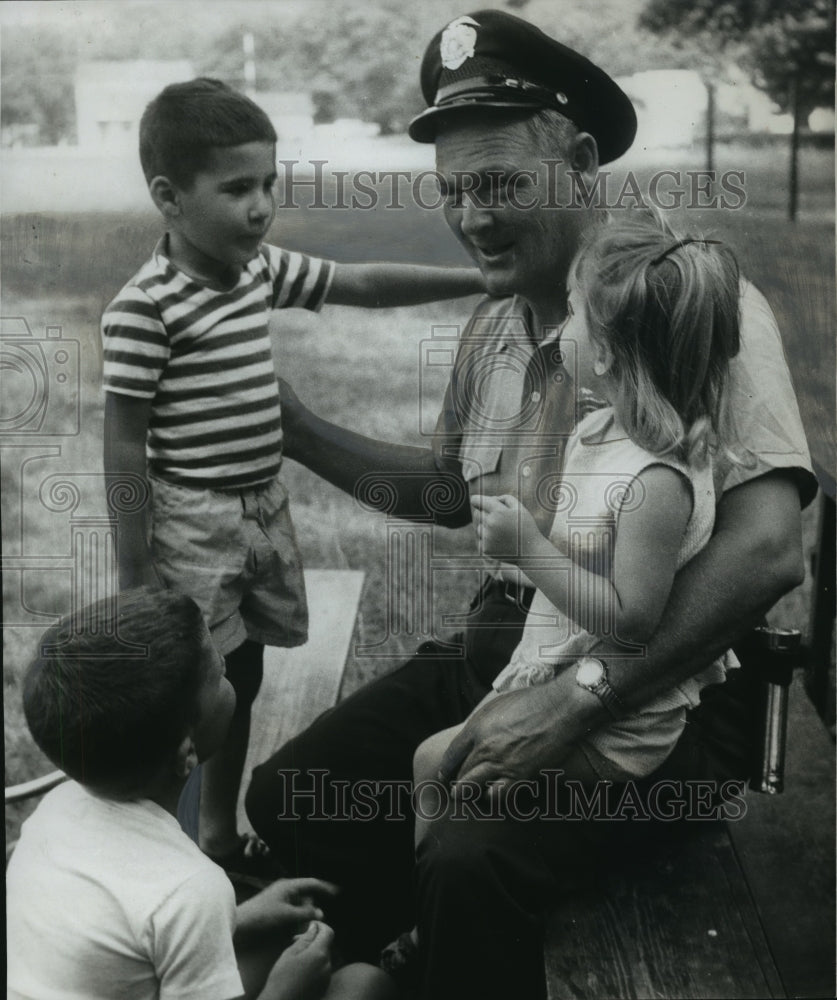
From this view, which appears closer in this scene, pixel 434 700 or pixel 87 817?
pixel 87 817

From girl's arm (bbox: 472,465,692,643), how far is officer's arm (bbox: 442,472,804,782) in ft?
0.17

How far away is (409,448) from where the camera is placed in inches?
115

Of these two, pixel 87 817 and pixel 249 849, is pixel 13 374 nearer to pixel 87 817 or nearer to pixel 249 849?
pixel 87 817

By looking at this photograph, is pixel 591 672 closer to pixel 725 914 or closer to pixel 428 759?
pixel 428 759

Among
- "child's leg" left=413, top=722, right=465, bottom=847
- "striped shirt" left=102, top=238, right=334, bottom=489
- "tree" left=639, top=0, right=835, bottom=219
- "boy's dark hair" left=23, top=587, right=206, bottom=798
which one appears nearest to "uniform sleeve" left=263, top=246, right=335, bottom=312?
"striped shirt" left=102, top=238, right=334, bottom=489

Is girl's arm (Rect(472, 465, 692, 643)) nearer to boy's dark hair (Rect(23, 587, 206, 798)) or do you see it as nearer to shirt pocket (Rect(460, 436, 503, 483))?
shirt pocket (Rect(460, 436, 503, 483))

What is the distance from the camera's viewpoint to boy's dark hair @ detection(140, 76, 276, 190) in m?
2.78

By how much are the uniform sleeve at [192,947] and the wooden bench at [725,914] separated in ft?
2.37

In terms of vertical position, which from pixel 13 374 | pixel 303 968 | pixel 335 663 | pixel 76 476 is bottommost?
pixel 303 968

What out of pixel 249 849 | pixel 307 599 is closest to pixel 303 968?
pixel 249 849

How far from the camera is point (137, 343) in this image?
2.81 meters

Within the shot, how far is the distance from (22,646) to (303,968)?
3.08 ft

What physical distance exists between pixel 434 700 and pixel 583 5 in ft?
4.99

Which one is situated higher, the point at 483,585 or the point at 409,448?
the point at 409,448
